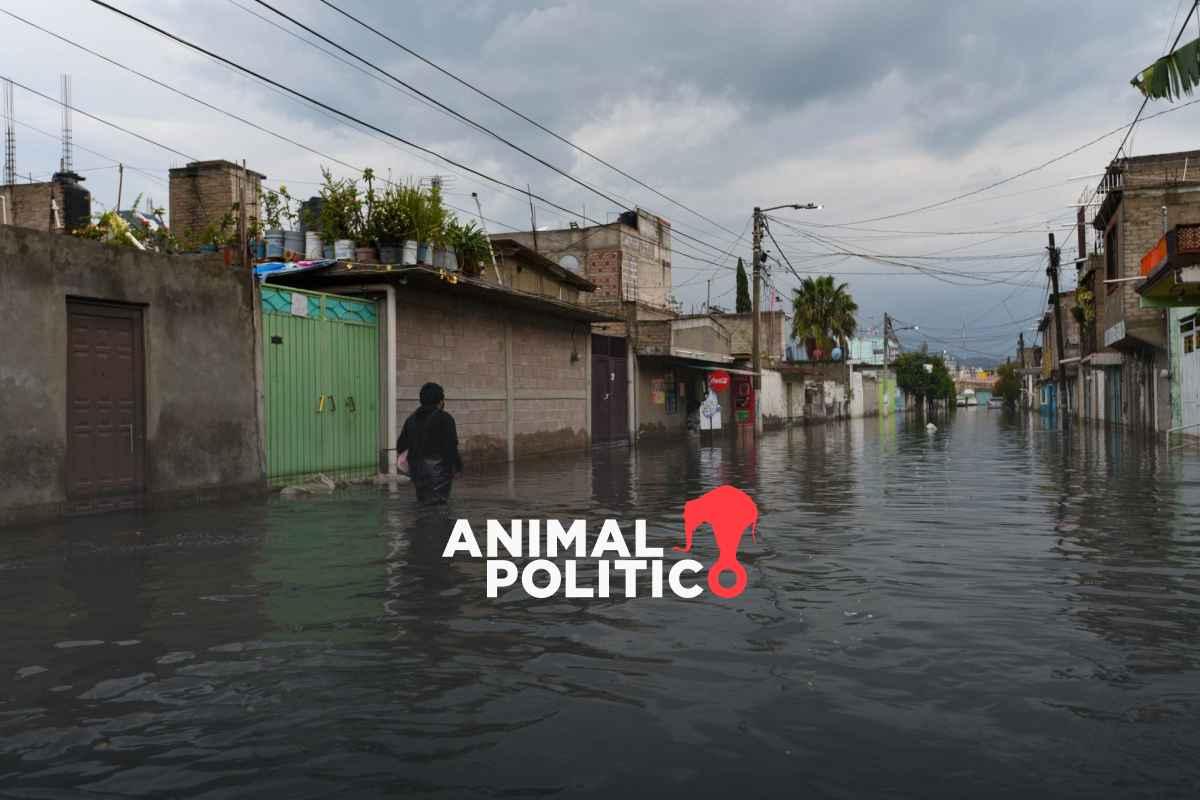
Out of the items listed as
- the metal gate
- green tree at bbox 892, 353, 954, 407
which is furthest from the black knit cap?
green tree at bbox 892, 353, 954, 407

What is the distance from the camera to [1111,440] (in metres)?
31.5

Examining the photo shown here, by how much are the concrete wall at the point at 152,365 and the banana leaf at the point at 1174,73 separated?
39.0ft

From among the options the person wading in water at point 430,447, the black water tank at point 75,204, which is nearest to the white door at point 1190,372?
the person wading in water at point 430,447

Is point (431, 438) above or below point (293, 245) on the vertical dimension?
below

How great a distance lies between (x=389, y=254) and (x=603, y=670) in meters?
13.0

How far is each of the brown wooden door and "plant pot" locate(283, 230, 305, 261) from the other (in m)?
4.21

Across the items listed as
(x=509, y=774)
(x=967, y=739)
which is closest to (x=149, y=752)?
(x=509, y=774)

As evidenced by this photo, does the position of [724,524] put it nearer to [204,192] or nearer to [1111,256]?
[204,192]

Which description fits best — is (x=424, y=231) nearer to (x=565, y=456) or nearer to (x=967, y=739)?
(x=565, y=456)

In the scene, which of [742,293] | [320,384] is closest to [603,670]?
[320,384]

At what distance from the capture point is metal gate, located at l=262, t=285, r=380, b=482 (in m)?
15.4

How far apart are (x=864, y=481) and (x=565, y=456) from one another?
1009cm

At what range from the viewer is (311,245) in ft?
56.4

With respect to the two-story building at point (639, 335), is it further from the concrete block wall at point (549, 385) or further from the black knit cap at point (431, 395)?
the black knit cap at point (431, 395)
